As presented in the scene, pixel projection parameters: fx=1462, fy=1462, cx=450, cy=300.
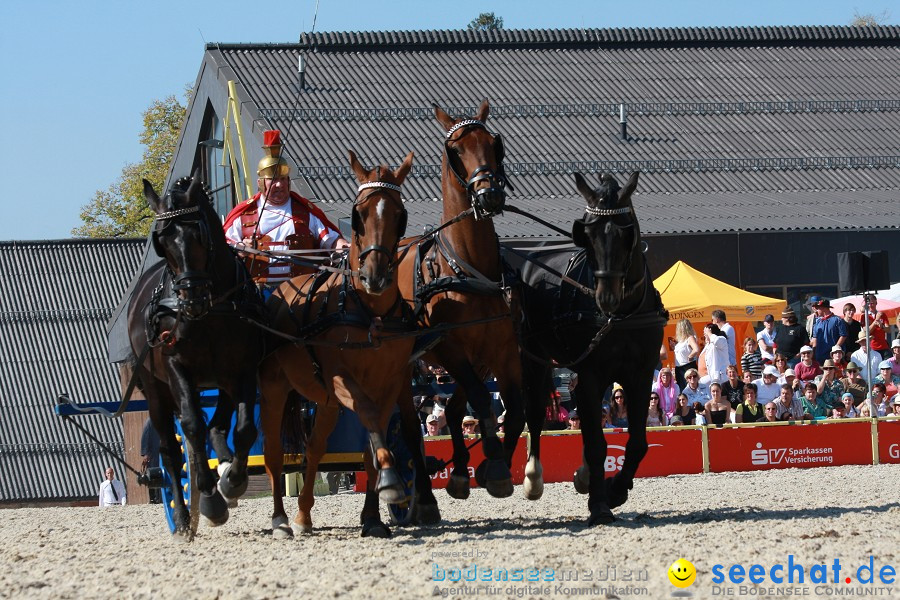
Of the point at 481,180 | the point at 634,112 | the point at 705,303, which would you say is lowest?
the point at 481,180

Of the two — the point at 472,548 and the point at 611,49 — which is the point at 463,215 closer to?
the point at 472,548

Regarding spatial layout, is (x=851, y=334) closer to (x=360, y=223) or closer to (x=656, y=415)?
(x=656, y=415)

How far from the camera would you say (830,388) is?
17.1m

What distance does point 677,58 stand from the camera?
3512 cm

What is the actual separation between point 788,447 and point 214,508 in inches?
340

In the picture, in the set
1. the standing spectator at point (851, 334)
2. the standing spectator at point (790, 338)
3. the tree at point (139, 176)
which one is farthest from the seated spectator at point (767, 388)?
the tree at point (139, 176)

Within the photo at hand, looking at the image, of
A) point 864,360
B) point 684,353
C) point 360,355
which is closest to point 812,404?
point 864,360

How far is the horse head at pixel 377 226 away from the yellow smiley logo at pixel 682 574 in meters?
2.75

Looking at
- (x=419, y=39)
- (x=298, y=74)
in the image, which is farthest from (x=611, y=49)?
(x=298, y=74)

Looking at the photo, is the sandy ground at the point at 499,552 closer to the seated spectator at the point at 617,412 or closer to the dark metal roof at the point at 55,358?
the seated spectator at the point at 617,412

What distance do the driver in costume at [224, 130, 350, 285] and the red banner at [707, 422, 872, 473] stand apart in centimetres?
652

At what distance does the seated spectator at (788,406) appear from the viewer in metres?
16.6

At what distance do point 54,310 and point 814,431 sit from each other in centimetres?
2559

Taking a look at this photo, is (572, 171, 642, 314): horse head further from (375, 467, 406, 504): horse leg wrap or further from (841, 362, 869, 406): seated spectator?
(841, 362, 869, 406): seated spectator
